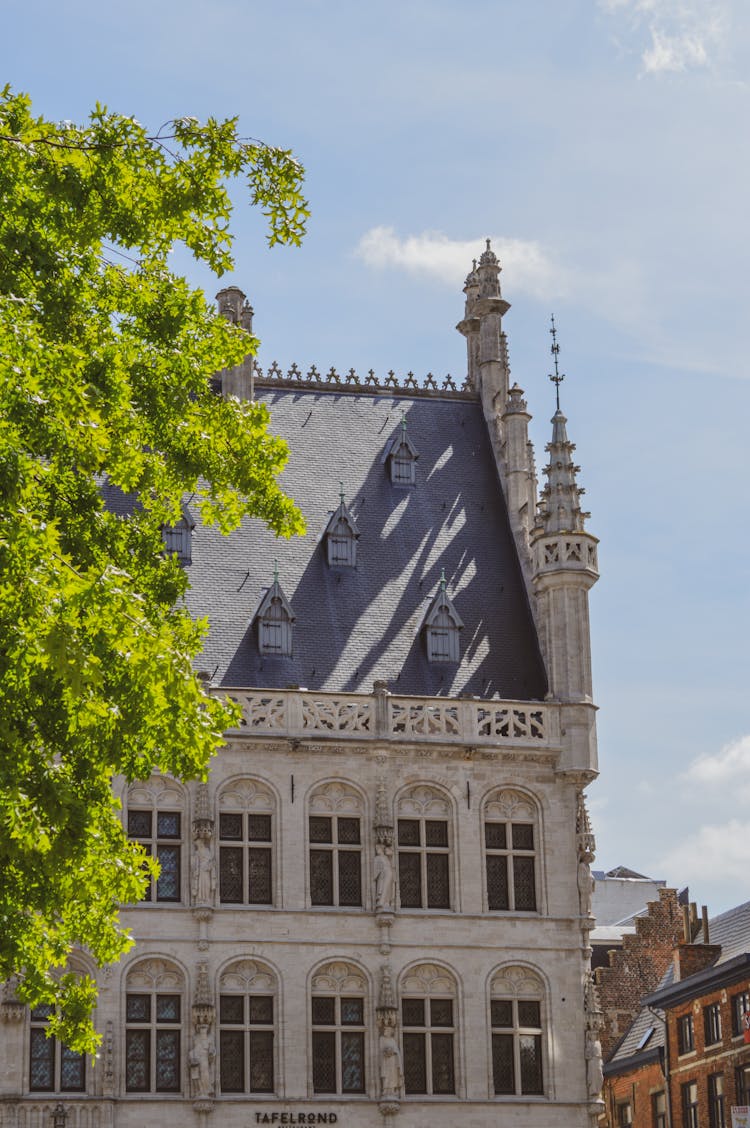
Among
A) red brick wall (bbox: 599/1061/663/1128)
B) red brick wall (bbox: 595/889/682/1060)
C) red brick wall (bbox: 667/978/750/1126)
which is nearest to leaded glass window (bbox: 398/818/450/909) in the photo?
red brick wall (bbox: 667/978/750/1126)

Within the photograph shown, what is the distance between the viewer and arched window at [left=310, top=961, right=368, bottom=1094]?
40.2 m

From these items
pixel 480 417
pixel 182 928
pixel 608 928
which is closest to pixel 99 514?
pixel 182 928

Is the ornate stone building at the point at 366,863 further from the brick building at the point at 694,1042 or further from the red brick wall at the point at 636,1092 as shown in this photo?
the red brick wall at the point at 636,1092

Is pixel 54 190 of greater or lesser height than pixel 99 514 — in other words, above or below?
above

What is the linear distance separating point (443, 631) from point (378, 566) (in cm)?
254

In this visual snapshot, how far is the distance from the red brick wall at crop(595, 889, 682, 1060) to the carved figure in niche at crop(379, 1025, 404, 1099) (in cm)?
1665

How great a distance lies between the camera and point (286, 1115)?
39562 mm

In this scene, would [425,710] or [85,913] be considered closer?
[85,913]

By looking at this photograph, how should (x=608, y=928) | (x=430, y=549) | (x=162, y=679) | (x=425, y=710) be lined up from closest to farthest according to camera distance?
(x=162, y=679), (x=425, y=710), (x=430, y=549), (x=608, y=928)

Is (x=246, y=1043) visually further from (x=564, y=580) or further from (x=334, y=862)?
(x=564, y=580)

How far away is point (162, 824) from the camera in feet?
135

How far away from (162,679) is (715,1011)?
35.7 m

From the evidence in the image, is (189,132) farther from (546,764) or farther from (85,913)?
(546,764)

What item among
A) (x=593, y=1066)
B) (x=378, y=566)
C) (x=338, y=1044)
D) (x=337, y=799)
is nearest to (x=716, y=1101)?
(x=593, y=1066)
